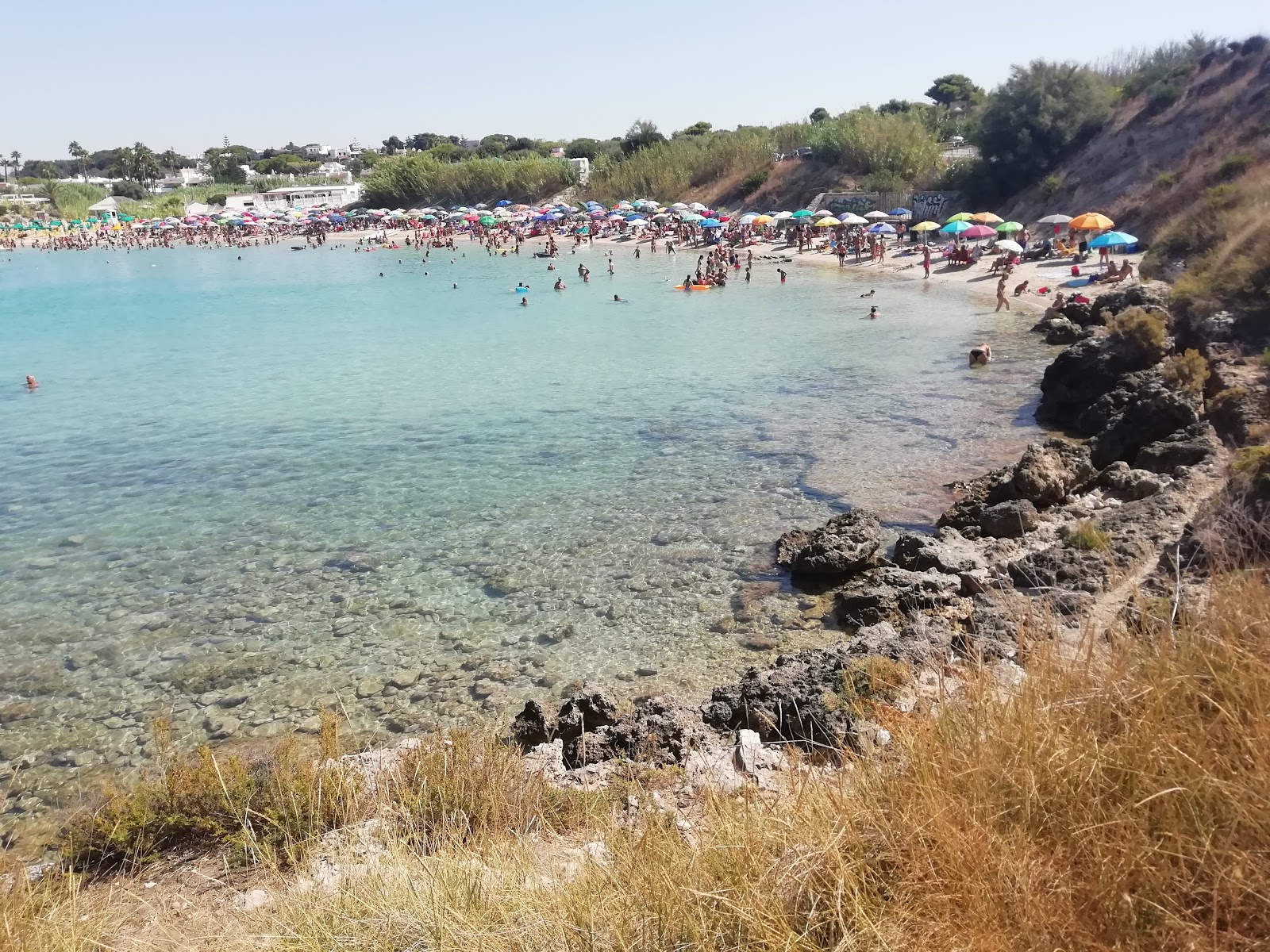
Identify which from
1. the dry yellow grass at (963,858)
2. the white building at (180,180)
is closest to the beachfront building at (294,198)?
the white building at (180,180)

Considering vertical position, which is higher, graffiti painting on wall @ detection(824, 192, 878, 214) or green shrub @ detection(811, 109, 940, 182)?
green shrub @ detection(811, 109, 940, 182)

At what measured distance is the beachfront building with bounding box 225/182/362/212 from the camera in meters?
92.0

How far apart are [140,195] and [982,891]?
432 ft

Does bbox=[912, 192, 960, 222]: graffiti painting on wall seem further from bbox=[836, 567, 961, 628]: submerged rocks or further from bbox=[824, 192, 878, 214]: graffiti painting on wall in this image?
bbox=[836, 567, 961, 628]: submerged rocks

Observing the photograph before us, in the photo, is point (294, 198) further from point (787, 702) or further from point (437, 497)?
point (787, 702)

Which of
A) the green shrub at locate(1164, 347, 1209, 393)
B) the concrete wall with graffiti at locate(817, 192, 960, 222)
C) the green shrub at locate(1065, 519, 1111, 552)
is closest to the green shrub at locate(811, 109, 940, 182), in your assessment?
the concrete wall with graffiti at locate(817, 192, 960, 222)

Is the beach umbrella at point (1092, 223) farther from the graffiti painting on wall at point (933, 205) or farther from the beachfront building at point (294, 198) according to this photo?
the beachfront building at point (294, 198)

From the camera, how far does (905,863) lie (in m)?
2.82

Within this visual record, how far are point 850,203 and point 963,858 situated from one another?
52.3 metres

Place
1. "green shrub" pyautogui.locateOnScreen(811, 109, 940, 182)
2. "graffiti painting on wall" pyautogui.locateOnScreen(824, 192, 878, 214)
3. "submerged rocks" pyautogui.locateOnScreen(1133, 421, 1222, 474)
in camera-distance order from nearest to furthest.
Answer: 1. "submerged rocks" pyautogui.locateOnScreen(1133, 421, 1222, 474)
2. "graffiti painting on wall" pyautogui.locateOnScreen(824, 192, 878, 214)
3. "green shrub" pyautogui.locateOnScreen(811, 109, 940, 182)

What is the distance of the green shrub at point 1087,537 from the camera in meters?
8.40

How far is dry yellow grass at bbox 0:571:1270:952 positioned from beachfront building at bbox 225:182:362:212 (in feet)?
326

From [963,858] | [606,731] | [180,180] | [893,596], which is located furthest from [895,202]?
[180,180]

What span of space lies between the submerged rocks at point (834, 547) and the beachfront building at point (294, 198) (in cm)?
9410
